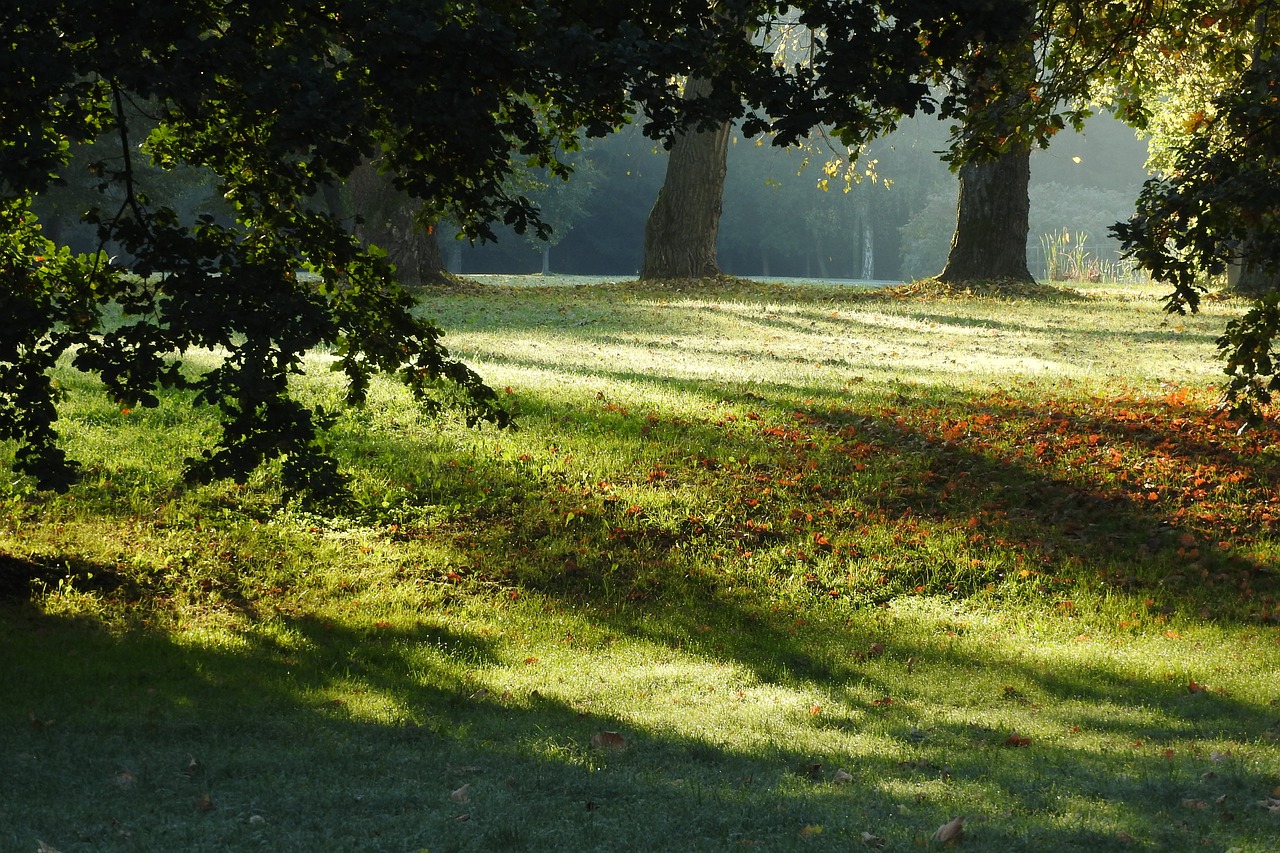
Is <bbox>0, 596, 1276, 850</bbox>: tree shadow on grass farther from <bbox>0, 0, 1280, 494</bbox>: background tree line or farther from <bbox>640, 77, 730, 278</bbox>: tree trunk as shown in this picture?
<bbox>640, 77, 730, 278</bbox>: tree trunk

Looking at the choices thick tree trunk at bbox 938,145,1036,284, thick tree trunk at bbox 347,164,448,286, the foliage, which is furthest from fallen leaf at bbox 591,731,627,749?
→ thick tree trunk at bbox 347,164,448,286

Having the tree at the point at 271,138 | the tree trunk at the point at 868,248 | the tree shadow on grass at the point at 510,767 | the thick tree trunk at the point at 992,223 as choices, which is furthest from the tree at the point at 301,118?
the tree trunk at the point at 868,248

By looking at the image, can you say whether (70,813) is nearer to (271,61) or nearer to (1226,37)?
(271,61)

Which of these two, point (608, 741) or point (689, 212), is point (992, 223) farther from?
point (608, 741)

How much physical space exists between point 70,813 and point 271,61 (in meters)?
3.17

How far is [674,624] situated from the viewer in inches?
346

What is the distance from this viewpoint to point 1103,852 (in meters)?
4.29

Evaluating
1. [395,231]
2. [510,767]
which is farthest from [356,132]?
[395,231]

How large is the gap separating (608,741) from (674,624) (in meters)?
2.96

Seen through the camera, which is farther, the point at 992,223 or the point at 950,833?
the point at 992,223

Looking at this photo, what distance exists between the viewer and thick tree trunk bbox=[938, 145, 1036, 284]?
2556cm

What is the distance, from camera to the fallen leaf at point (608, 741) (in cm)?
579

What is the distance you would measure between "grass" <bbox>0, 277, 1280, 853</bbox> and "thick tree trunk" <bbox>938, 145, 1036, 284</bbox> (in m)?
10.3

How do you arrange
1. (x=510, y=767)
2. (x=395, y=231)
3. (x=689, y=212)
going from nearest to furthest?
1. (x=510, y=767)
2. (x=395, y=231)
3. (x=689, y=212)
